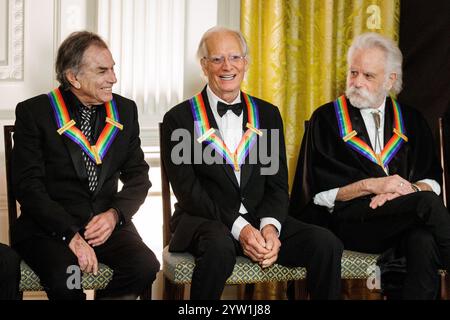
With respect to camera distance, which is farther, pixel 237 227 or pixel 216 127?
pixel 216 127

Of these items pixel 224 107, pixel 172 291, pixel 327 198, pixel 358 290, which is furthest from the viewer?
pixel 358 290

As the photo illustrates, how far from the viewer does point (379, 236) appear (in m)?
3.74

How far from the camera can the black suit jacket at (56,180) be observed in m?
3.49

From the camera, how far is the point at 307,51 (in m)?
4.64

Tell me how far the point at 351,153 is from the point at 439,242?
68 cm

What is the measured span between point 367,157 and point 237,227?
0.81m

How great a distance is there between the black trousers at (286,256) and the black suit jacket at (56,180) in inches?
16.9

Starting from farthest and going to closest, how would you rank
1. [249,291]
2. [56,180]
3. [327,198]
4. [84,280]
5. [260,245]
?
[249,291], [327,198], [56,180], [260,245], [84,280]

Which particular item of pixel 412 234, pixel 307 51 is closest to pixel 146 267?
pixel 412 234

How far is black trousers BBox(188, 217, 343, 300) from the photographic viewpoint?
3404 mm

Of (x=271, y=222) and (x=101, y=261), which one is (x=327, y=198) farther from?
(x=101, y=261)

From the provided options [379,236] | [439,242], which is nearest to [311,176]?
[379,236]

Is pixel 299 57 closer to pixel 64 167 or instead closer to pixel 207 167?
pixel 207 167
